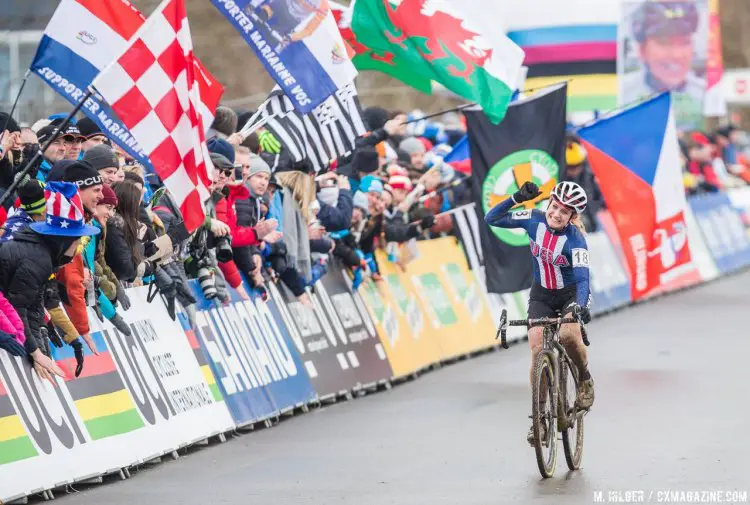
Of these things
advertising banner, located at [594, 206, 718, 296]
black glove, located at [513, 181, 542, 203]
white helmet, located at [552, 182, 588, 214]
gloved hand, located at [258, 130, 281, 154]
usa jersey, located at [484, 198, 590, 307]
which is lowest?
advertising banner, located at [594, 206, 718, 296]

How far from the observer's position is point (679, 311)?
26.8 meters

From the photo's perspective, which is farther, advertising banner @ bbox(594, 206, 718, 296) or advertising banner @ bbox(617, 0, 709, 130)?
advertising banner @ bbox(617, 0, 709, 130)

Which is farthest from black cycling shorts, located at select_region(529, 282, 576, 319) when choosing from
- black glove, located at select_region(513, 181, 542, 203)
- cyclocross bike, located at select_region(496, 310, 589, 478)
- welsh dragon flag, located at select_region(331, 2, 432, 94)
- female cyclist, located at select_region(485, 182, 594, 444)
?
welsh dragon flag, located at select_region(331, 2, 432, 94)

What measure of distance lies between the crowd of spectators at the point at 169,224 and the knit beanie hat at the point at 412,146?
294mm

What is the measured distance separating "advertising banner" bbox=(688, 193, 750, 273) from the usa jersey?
782 inches

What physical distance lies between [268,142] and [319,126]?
1.64ft

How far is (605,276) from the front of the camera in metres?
27.5

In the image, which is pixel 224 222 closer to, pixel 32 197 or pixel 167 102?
pixel 167 102

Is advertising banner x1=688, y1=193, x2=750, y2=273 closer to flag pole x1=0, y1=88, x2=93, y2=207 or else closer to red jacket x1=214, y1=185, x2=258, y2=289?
red jacket x1=214, y1=185, x2=258, y2=289

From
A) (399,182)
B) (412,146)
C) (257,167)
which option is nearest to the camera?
(257,167)

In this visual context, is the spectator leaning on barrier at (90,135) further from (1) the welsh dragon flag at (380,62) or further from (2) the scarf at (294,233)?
(1) the welsh dragon flag at (380,62)

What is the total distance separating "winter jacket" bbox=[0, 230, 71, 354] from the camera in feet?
36.2

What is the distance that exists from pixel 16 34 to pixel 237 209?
1038cm

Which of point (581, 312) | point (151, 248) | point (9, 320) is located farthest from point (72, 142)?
point (581, 312)
